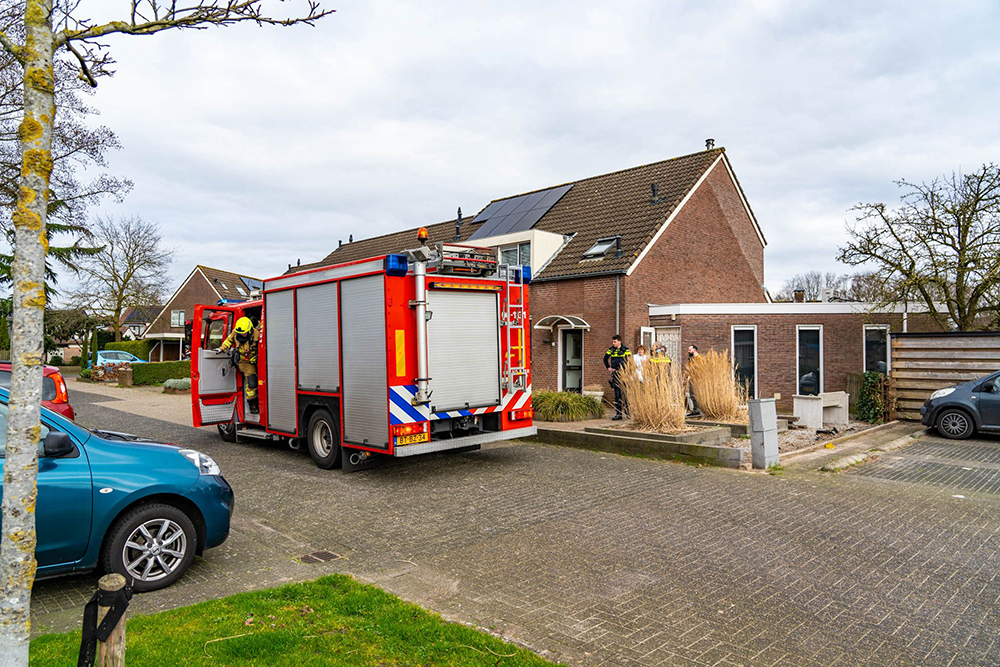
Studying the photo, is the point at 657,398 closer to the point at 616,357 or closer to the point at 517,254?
the point at 616,357

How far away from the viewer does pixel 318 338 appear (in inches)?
376

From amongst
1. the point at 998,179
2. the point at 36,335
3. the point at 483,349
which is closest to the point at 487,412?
the point at 483,349

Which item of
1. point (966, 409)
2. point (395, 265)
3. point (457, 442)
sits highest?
point (395, 265)

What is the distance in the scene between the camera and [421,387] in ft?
28.5

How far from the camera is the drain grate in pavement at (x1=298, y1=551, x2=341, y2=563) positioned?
226 inches

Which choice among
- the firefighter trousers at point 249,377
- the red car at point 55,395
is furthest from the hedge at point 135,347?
the red car at point 55,395

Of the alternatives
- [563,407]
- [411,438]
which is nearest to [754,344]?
[563,407]

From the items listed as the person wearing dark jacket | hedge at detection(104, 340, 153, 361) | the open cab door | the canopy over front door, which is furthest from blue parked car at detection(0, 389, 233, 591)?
hedge at detection(104, 340, 153, 361)

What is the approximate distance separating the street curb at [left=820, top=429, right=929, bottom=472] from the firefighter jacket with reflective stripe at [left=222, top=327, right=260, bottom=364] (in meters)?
9.18

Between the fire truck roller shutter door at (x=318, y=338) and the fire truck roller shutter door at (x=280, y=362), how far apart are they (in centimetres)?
29

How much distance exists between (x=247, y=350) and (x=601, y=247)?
10768mm

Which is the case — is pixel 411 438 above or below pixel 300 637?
above

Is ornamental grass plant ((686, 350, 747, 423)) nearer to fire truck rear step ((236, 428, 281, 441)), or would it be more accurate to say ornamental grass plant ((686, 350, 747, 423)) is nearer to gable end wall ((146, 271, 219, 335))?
fire truck rear step ((236, 428, 281, 441))

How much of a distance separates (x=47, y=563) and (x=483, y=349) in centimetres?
594
